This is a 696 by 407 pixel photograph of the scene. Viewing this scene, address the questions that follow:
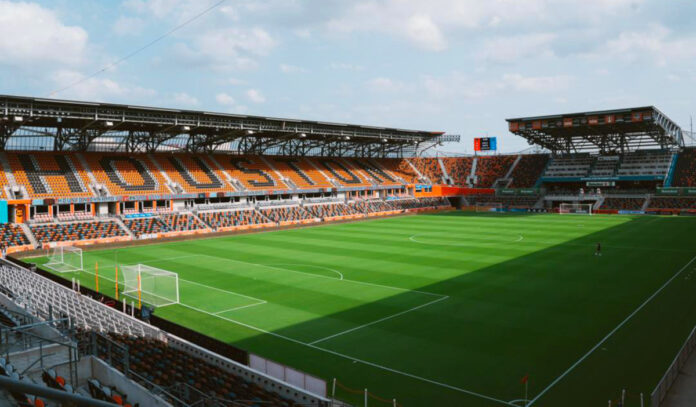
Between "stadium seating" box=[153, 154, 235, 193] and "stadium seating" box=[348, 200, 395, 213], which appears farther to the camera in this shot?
"stadium seating" box=[348, 200, 395, 213]

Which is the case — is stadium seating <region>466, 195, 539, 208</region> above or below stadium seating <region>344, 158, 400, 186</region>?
below

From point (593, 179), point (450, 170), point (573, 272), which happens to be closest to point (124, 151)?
point (573, 272)

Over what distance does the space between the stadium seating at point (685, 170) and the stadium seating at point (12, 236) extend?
2970 inches

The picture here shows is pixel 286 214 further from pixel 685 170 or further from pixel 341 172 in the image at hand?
pixel 685 170

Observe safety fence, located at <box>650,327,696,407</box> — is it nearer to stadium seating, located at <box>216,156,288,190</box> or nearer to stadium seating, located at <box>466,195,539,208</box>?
stadium seating, located at <box>216,156,288,190</box>

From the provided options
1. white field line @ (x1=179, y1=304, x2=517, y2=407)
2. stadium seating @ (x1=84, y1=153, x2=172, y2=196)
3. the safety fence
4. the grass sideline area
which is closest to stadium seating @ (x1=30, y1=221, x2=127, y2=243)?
stadium seating @ (x1=84, y1=153, x2=172, y2=196)

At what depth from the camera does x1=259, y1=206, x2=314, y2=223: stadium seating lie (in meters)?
57.6

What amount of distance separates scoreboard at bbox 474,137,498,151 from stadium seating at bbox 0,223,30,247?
210 ft

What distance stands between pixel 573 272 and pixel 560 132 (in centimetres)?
5089

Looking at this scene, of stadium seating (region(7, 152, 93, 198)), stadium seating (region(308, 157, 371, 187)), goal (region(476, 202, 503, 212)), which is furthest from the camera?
goal (region(476, 202, 503, 212))

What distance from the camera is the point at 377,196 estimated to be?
248 ft

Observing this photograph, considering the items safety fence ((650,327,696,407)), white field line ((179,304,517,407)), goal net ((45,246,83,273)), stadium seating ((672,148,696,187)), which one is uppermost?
stadium seating ((672,148,696,187))

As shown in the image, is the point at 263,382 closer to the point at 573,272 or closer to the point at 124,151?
the point at 573,272

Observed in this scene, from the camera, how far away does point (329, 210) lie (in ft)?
209
